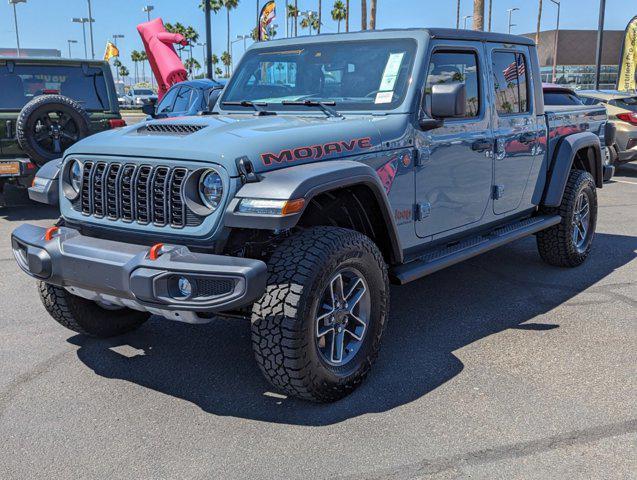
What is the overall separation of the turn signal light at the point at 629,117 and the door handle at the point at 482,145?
9155mm

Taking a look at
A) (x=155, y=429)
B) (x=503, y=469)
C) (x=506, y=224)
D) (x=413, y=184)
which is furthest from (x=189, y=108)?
(x=503, y=469)

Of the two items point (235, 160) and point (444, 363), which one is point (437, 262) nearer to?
point (444, 363)

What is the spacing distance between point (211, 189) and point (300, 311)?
73 centimetres

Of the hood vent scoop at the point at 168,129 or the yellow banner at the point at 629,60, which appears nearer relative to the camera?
the hood vent scoop at the point at 168,129

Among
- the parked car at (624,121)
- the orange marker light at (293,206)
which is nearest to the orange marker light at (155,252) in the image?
the orange marker light at (293,206)

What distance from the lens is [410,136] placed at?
13.4ft

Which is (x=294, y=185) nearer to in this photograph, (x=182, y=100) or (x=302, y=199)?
(x=302, y=199)

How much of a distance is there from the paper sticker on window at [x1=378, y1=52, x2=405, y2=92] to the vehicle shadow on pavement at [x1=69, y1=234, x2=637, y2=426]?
162 cm

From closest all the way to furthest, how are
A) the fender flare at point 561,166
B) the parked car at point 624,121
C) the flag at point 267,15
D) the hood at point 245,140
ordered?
the hood at point 245,140, the fender flare at point 561,166, the parked car at point 624,121, the flag at point 267,15

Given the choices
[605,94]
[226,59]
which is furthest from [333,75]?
[226,59]

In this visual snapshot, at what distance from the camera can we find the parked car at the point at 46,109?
7.76 m

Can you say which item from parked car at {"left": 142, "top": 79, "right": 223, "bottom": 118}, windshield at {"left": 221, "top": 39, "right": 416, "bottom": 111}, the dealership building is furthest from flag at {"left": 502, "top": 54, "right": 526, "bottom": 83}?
the dealership building

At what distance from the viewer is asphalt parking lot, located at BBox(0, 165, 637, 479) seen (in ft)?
9.68

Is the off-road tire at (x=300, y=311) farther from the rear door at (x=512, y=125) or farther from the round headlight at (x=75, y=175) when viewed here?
the rear door at (x=512, y=125)
